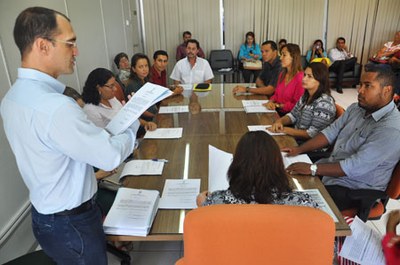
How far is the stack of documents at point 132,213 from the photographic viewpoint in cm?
116

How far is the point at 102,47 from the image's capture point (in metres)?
4.04

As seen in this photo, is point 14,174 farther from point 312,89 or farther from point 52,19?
point 312,89

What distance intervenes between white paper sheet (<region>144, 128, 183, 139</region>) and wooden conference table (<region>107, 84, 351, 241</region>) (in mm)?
46

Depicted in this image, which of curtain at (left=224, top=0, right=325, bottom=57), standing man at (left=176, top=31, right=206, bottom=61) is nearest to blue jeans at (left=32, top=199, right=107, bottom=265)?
standing man at (left=176, top=31, right=206, bottom=61)

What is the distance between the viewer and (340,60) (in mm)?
6289

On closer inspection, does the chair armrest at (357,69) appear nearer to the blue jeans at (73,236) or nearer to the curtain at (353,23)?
the curtain at (353,23)

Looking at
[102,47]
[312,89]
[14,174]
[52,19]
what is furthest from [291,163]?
[102,47]

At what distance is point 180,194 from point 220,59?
18.0ft

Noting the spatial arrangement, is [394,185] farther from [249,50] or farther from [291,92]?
[249,50]

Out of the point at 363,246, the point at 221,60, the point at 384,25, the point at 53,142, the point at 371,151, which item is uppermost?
the point at 384,25

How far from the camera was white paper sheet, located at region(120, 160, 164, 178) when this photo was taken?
1.61 meters

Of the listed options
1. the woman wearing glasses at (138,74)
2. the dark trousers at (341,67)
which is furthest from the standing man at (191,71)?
the dark trousers at (341,67)

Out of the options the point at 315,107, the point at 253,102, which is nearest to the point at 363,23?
the point at 253,102

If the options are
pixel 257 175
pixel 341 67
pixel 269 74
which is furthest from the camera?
pixel 341 67
